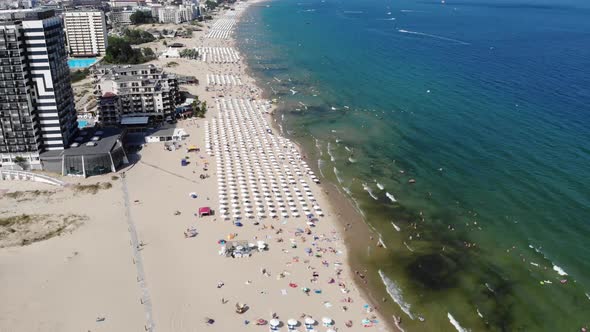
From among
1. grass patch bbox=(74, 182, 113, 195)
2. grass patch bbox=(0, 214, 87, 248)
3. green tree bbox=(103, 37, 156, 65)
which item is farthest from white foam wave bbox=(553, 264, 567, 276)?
green tree bbox=(103, 37, 156, 65)

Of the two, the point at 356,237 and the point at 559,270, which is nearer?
the point at 559,270

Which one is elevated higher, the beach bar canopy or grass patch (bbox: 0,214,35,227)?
the beach bar canopy

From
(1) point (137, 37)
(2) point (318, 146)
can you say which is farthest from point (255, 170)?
(1) point (137, 37)

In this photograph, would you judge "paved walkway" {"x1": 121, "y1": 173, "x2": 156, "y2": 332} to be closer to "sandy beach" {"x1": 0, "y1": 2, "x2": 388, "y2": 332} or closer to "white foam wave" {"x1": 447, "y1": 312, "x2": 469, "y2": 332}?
"sandy beach" {"x1": 0, "y1": 2, "x2": 388, "y2": 332}

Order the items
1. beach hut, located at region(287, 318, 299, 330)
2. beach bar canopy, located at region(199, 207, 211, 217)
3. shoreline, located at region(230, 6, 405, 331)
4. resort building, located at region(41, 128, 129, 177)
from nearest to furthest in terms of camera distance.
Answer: beach hut, located at region(287, 318, 299, 330) < shoreline, located at region(230, 6, 405, 331) < beach bar canopy, located at region(199, 207, 211, 217) < resort building, located at region(41, 128, 129, 177)

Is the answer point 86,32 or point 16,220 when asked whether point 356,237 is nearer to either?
point 16,220

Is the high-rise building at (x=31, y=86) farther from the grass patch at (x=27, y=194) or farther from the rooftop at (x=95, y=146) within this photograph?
the grass patch at (x=27, y=194)

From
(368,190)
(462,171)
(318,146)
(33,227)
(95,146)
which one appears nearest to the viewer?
(33,227)

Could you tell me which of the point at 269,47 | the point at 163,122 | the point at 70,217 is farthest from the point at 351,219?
the point at 269,47
